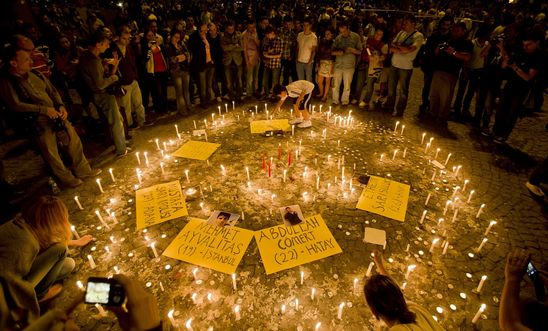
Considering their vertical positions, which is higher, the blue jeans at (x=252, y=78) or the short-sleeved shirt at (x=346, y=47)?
the short-sleeved shirt at (x=346, y=47)

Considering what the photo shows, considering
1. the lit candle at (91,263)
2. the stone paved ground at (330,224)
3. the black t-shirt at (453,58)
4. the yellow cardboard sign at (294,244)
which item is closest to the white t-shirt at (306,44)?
the stone paved ground at (330,224)

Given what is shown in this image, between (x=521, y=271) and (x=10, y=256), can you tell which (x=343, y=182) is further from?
(x=10, y=256)

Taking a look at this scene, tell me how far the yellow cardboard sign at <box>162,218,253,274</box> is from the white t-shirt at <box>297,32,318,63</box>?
21.0ft

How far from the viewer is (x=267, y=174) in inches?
230

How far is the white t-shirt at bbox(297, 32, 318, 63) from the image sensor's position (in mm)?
8695

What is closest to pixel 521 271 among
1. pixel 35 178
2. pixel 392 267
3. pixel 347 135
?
pixel 392 267

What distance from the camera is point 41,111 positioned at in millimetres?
4648

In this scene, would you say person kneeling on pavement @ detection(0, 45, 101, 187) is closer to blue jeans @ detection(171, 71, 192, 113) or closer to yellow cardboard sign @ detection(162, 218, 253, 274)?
yellow cardboard sign @ detection(162, 218, 253, 274)

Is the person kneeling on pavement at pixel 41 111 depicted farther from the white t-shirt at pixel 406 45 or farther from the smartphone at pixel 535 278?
the white t-shirt at pixel 406 45

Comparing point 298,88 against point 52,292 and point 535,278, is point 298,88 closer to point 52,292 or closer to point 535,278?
point 535,278

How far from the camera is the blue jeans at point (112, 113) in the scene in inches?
232

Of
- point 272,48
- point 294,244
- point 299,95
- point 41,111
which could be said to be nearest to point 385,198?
point 294,244

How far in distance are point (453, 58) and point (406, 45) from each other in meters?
1.18

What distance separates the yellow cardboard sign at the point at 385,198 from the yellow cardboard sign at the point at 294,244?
1.00m
